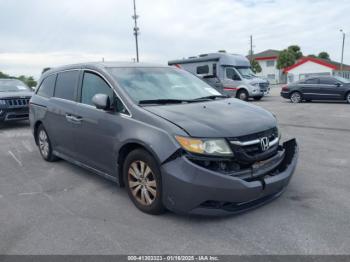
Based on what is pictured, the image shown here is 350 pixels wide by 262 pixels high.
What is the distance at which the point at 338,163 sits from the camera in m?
5.23

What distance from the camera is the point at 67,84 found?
16.3 feet

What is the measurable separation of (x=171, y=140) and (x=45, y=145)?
3503 mm

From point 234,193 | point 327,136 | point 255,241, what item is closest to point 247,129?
point 234,193

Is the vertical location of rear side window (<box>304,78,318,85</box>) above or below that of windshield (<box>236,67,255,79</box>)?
below

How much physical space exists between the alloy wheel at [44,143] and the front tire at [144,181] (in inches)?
102

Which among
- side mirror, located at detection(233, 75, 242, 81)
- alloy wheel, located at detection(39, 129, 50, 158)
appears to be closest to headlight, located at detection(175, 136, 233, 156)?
alloy wheel, located at detection(39, 129, 50, 158)

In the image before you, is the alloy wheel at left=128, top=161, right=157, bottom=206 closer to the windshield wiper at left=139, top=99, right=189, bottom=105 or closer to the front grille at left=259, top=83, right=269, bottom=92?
the windshield wiper at left=139, top=99, right=189, bottom=105

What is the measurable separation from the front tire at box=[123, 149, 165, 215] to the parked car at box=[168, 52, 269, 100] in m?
13.9

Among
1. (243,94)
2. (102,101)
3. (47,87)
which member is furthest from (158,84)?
(243,94)

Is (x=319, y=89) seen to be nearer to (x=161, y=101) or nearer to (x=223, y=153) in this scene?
(x=161, y=101)

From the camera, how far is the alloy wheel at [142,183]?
132 inches

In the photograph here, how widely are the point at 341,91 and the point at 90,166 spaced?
48.1 ft

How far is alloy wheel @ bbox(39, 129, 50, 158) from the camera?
221 inches

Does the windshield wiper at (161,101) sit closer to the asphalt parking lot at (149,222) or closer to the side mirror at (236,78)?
the asphalt parking lot at (149,222)
